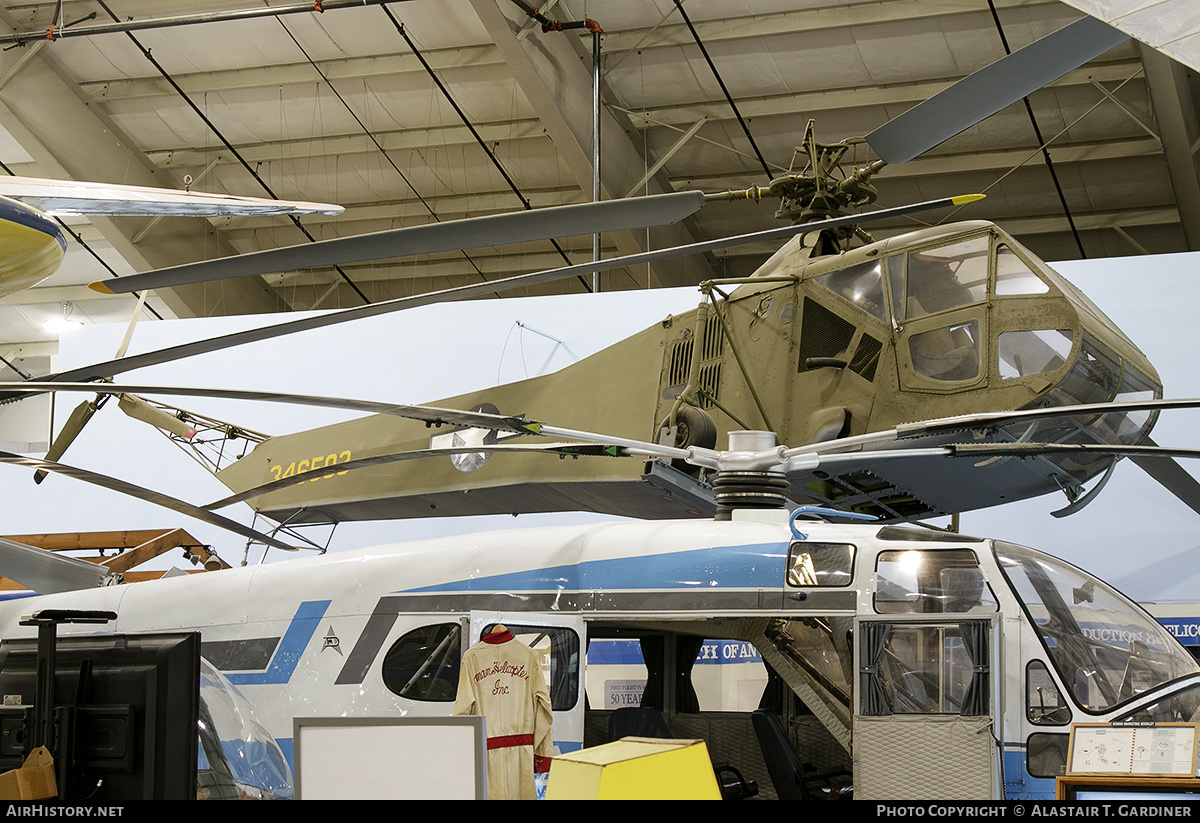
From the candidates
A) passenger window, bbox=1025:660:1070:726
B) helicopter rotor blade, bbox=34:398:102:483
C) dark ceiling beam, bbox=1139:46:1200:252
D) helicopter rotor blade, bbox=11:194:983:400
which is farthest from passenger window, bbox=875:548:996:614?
dark ceiling beam, bbox=1139:46:1200:252

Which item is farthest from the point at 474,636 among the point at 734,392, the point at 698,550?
the point at 734,392

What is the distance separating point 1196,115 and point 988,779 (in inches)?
387

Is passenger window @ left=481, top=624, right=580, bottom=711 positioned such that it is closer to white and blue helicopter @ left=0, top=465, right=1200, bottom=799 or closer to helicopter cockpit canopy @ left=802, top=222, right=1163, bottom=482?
white and blue helicopter @ left=0, top=465, right=1200, bottom=799

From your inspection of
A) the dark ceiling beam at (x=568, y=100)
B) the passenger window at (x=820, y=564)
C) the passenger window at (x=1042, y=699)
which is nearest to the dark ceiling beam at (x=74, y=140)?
the dark ceiling beam at (x=568, y=100)

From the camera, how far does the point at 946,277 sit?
20.4 ft

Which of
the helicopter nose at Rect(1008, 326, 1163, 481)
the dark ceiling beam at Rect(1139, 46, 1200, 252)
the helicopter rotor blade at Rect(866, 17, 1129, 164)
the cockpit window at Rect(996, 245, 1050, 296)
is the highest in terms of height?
the dark ceiling beam at Rect(1139, 46, 1200, 252)

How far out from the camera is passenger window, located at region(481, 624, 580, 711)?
517 centimetres

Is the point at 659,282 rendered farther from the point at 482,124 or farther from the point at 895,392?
the point at 895,392

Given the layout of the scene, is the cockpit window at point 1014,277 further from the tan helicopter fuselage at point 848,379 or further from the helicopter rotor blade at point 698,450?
the helicopter rotor blade at point 698,450

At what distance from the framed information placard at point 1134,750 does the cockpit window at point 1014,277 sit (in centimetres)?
282

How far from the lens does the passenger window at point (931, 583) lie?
15.3 feet

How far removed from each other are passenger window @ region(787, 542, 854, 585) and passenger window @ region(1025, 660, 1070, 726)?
2.82ft

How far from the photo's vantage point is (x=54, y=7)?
41.2 ft

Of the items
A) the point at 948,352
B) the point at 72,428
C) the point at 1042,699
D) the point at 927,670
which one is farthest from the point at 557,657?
the point at 72,428
